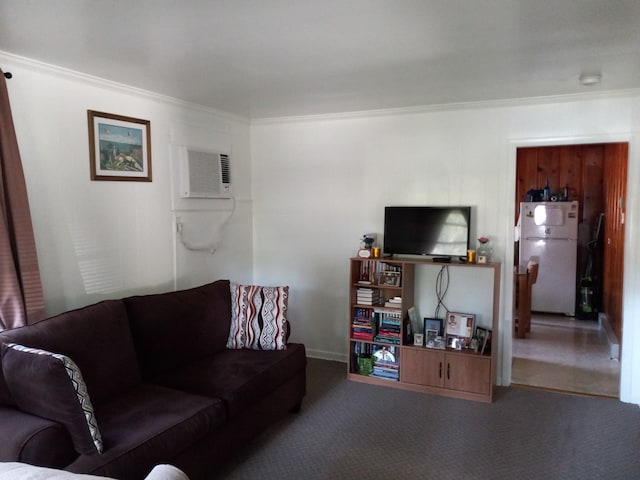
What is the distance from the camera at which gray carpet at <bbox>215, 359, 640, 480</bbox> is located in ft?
8.70

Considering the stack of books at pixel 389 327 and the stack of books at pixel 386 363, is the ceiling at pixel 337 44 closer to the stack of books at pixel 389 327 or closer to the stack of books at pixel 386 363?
the stack of books at pixel 389 327

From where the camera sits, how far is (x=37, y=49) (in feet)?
8.22

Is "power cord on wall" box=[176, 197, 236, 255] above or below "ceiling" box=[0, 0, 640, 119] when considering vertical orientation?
below

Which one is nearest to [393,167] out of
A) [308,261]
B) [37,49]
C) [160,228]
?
[308,261]

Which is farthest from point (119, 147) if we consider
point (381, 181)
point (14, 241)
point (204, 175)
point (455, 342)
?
point (455, 342)

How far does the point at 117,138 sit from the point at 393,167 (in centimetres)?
223

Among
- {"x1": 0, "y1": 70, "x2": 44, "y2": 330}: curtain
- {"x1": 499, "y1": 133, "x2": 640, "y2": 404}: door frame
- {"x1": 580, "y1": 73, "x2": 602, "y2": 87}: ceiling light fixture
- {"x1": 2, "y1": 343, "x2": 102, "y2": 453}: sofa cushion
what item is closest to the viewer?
{"x1": 2, "y1": 343, "x2": 102, "y2": 453}: sofa cushion

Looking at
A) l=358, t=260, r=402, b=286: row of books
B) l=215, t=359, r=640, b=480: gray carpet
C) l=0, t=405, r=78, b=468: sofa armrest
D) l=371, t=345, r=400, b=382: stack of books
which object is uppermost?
l=358, t=260, r=402, b=286: row of books

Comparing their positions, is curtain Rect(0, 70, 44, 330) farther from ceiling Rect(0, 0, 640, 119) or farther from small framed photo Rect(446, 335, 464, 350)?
small framed photo Rect(446, 335, 464, 350)

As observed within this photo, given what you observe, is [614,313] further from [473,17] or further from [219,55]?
[219,55]

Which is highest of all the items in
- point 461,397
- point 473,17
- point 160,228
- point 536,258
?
point 473,17

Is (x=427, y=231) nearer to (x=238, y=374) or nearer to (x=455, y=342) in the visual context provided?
(x=455, y=342)

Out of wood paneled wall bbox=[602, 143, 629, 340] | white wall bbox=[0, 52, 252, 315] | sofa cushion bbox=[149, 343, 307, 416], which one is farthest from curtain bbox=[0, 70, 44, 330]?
wood paneled wall bbox=[602, 143, 629, 340]

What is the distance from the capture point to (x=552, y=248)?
20.4 ft
